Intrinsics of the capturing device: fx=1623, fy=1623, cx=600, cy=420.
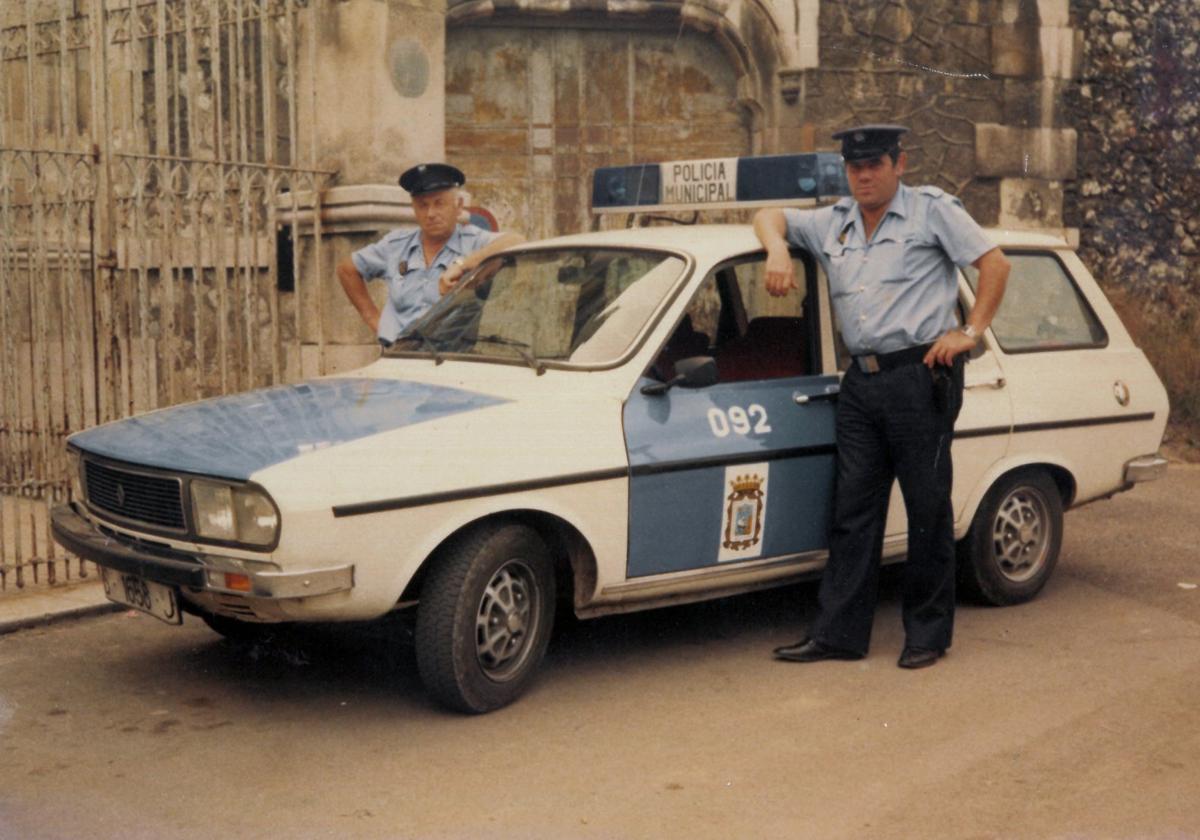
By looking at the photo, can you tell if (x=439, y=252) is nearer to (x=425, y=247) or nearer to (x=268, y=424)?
(x=425, y=247)

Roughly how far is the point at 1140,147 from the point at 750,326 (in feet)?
33.7

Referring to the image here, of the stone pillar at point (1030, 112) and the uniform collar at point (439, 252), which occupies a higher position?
the stone pillar at point (1030, 112)

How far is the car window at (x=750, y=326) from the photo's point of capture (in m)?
6.04

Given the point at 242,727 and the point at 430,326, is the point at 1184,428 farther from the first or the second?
the point at 242,727

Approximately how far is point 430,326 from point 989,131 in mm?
9053

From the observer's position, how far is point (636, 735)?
16.8 feet

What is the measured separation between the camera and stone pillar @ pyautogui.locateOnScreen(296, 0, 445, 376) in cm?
890

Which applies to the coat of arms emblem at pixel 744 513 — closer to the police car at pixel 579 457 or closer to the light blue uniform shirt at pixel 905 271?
the police car at pixel 579 457

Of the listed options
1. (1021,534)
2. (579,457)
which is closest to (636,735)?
(579,457)

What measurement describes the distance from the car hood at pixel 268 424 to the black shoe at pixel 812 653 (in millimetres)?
1499

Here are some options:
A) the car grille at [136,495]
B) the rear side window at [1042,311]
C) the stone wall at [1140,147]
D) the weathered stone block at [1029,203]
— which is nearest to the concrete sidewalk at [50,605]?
the car grille at [136,495]

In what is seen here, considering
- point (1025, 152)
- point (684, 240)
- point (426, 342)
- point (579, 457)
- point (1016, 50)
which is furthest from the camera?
point (1025, 152)

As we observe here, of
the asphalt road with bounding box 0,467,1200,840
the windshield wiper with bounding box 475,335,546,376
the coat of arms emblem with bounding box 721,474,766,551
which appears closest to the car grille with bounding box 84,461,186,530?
the asphalt road with bounding box 0,467,1200,840

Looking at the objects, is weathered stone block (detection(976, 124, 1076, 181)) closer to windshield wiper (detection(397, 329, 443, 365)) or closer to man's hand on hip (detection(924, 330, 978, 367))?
man's hand on hip (detection(924, 330, 978, 367))
